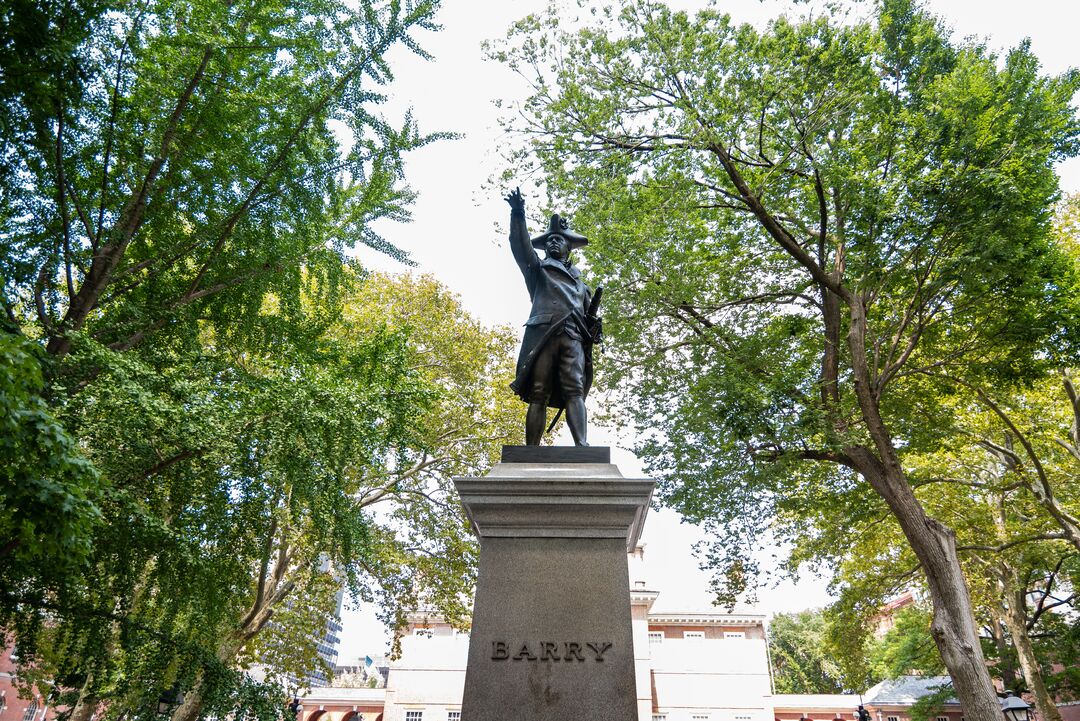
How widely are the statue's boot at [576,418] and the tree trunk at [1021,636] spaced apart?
22.8m

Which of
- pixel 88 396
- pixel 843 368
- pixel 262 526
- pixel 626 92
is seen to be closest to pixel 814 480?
pixel 843 368

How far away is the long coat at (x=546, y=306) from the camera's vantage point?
5.82 meters

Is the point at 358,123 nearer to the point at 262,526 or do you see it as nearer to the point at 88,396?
the point at 88,396

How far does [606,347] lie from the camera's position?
1543 cm

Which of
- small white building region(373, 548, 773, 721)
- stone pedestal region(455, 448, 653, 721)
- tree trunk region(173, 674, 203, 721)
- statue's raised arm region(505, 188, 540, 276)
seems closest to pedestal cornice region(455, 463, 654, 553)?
stone pedestal region(455, 448, 653, 721)

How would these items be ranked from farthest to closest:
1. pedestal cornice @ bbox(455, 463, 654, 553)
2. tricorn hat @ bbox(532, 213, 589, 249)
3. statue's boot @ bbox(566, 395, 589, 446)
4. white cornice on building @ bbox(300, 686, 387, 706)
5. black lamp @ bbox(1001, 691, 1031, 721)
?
1. white cornice on building @ bbox(300, 686, 387, 706)
2. black lamp @ bbox(1001, 691, 1031, 721)
3. tricorn hat @ bbox(532, 213, 589, 249)
4. statue's boot @ bbox(566, 395, 589, 446)
5. pedestal cornice @ bbox(455, 463, 654, 553)

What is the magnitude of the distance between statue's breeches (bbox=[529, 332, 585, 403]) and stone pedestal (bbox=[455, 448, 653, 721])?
3.10 feet

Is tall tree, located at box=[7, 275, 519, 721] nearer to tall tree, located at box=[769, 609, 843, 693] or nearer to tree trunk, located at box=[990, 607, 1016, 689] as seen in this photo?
tree trunk, located at box=[990, 607, 1016, 689]

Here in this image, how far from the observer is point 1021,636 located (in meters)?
21.5

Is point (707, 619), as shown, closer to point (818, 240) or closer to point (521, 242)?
point (818, 240)

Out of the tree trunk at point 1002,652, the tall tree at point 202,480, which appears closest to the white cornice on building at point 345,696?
the tall tree at point 202,480

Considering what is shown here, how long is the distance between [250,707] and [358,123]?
29.2ft

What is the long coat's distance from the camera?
5824 millimetres

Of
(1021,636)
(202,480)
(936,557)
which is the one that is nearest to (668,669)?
(1021,636)
